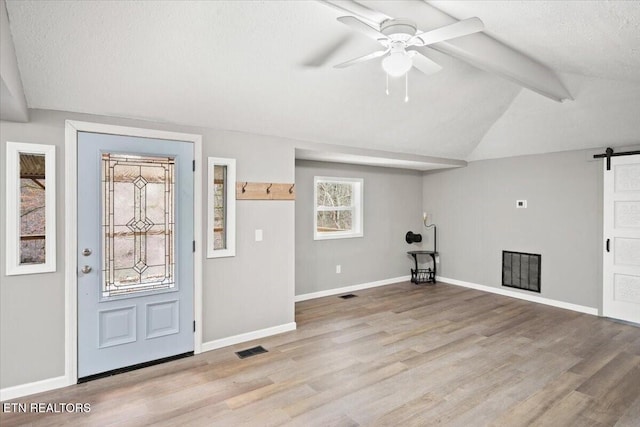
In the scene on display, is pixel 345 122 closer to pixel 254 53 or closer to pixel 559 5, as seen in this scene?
pixel 254 53

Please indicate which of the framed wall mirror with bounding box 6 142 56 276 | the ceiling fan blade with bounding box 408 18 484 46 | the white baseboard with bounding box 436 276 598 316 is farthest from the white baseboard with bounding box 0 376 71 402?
the white baseboard with bounding box 436 276 598 316

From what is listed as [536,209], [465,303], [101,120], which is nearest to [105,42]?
[101,120]

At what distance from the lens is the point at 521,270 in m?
5.64

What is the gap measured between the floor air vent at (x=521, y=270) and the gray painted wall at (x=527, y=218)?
0.08 m

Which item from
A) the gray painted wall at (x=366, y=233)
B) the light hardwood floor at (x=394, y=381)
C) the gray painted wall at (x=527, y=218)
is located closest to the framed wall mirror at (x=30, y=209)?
the light hardwood floor at (x=394, y=381)

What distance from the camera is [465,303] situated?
17.5ft

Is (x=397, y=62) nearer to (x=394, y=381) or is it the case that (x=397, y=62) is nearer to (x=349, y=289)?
(x=394, y=381)

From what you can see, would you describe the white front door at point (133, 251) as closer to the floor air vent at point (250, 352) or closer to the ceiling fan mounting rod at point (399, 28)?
the floor air vent at point (250, 352)

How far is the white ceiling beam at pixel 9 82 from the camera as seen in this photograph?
196 cm

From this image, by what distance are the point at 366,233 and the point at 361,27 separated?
14.4 ft

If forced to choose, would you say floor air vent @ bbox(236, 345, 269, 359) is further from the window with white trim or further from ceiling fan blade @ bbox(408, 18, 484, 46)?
ceiling fan blade @ bbox(408, 18, 484, 46)

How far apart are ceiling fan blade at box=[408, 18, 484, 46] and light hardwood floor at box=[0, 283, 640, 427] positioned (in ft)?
8.16

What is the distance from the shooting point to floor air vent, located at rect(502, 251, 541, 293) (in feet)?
18.0

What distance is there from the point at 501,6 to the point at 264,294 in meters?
3.32
